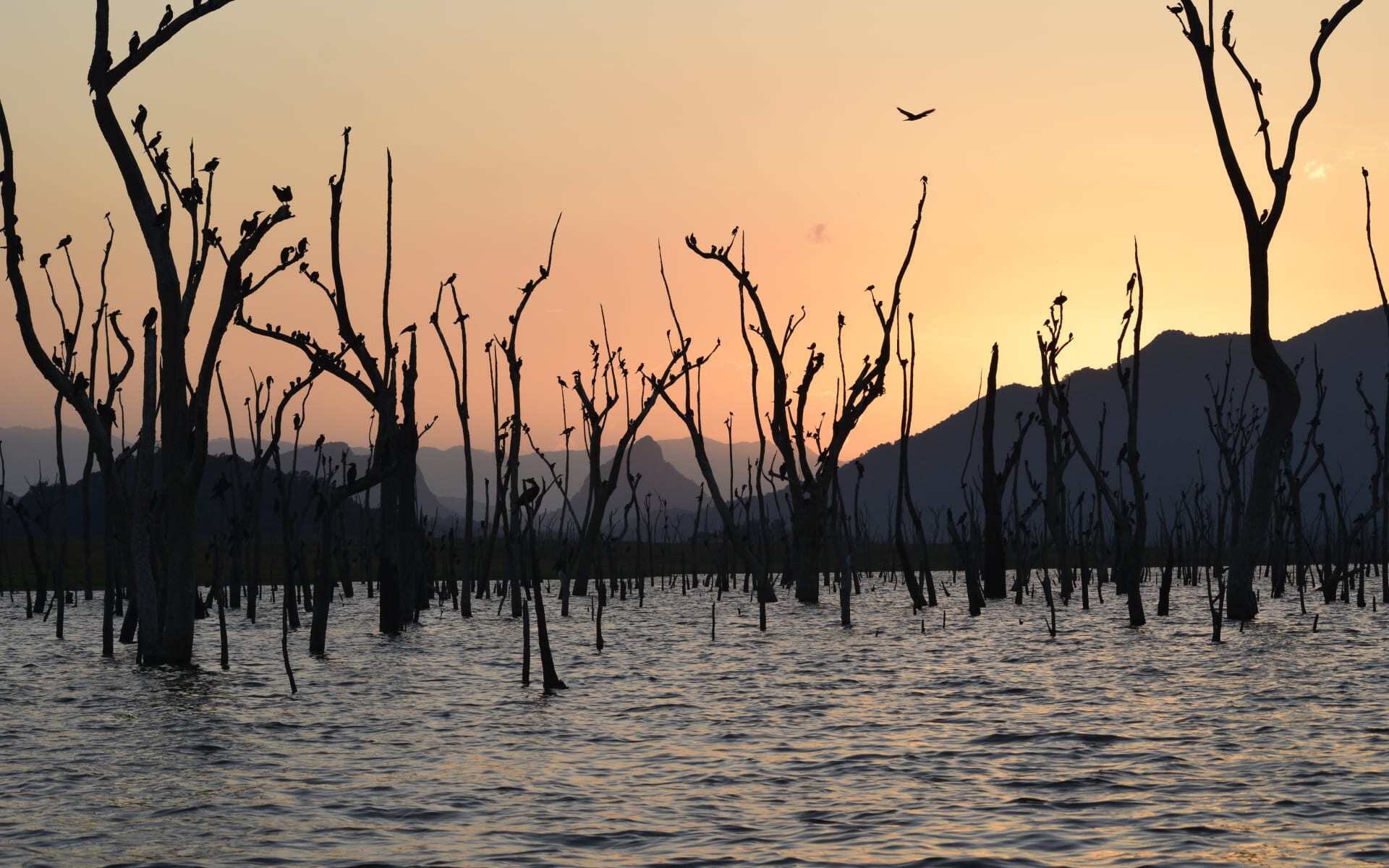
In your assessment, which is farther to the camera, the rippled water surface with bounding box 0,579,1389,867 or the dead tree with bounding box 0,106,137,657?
the dead tree with bounding box 0,106,137,657

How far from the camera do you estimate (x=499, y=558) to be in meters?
81.4

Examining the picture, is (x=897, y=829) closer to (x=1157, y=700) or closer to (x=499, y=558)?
(x=1157, y=700)

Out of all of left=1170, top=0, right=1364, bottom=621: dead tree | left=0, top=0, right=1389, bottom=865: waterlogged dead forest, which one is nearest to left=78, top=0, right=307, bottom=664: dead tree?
left=0, top=0, right=1389, bottom=865: waterlogged dead forest

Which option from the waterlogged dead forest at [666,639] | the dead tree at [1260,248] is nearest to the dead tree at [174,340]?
the waterlogged dead forest at [666,639]

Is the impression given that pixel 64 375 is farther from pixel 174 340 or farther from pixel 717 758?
pixel 717 758

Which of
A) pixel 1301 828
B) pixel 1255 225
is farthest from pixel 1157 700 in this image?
pixel 1255 225

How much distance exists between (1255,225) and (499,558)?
6425 centimetres

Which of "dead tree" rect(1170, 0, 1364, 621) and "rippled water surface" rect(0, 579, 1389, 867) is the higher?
"dead tree" rect(1170, 0, 1364, 621)

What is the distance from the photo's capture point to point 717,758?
10758mm

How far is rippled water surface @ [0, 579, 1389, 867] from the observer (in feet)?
25.5

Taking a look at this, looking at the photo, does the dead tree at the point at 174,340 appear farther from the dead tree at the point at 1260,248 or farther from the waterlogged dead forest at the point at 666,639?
the dead tree at the point at 1260,248

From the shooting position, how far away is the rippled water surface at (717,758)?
777 centimetres

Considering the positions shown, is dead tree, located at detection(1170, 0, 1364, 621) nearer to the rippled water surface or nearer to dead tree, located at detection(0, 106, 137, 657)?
the rippled water surface

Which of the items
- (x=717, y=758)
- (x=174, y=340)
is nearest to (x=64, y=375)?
(x=174, y=340)
